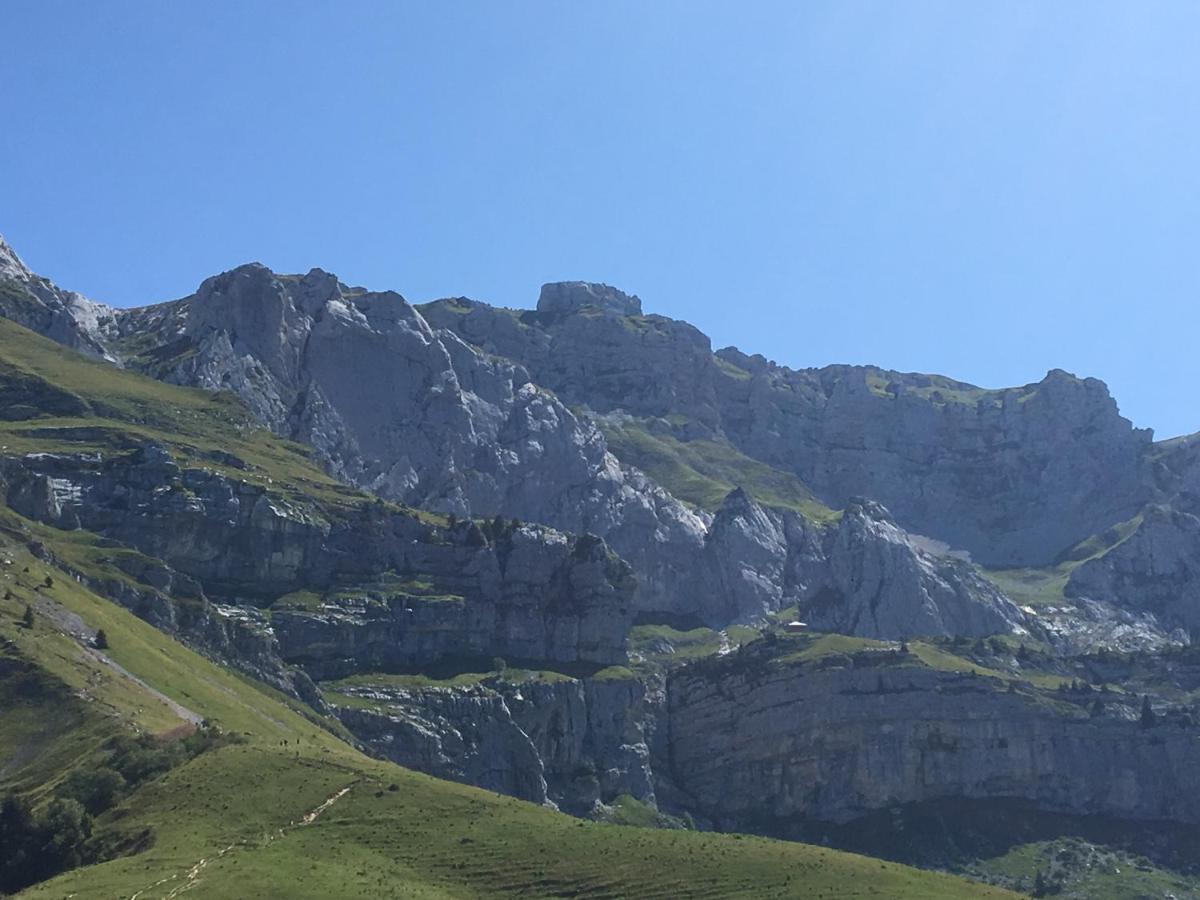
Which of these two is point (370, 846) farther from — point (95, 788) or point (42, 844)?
point (95, 788)

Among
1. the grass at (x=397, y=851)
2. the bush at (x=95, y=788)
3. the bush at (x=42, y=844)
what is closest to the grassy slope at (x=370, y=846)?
the grass at (x=397, y=851)

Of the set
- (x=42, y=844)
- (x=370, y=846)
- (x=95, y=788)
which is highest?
(x=370, y=846)

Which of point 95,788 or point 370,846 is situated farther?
point 95,788

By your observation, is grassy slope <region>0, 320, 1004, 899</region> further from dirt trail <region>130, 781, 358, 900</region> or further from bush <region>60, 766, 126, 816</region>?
bush <region>60, 766, 126, 816</region>

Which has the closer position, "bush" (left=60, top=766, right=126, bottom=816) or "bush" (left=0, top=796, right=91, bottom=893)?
"bush" (left=0, top=796, right=91, bottom=893)

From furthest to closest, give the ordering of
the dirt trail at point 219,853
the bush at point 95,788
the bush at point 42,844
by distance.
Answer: the bush at point 95,788 < the bush at point 42,844 < the dirt trail at point 219,853

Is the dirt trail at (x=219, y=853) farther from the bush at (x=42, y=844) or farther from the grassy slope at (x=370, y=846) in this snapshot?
the bush at (x=42, y=844)

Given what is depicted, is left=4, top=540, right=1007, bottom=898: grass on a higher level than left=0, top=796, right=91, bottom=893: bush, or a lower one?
higher

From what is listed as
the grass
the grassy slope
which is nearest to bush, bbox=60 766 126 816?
the grassy slope

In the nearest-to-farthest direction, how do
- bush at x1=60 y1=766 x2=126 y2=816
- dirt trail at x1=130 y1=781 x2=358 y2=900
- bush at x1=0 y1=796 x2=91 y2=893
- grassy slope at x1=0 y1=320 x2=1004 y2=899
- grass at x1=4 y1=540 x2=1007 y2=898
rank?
dirt trail at x1=130 y1=781 x2=358 y2=900 < grass at x1=4 y1=540 x2=1007 y2=898 < grassy slope at x1=0 y1=320 x2=1004 y2=899 < bush at x1=0 y1=796 x2=91 y2=893 < bush at x1=60 y1=766 x2=126 y2=816

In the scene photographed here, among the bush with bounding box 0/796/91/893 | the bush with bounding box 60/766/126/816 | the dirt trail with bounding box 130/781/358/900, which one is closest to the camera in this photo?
the dirt trail with bounding box 130/781/358/900

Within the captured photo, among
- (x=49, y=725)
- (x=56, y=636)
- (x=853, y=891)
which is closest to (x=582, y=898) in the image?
(x=853, y=891)

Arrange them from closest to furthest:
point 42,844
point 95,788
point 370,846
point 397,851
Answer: point 397,851 < point 370,846 < point 42,844 < point 95,788

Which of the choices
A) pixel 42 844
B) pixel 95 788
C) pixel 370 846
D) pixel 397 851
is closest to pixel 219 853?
pixel 370 846
